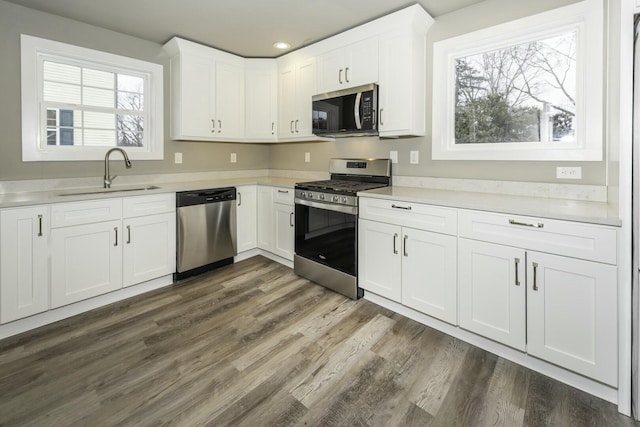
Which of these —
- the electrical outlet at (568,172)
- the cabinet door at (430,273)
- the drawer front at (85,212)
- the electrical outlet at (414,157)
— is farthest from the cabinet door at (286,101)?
the electrical outlet at (568,172)

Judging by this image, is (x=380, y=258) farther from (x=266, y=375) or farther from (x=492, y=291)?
(x=266, y=375)

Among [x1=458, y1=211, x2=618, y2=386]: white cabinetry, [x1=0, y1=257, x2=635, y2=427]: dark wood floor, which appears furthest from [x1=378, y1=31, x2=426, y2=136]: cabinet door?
[x1=0, y1=257, x2=635, y2=427]: dark wood floor

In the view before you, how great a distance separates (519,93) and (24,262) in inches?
142

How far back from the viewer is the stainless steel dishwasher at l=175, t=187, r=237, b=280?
3059 mm

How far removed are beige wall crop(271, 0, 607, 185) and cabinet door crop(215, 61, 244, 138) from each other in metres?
1.18

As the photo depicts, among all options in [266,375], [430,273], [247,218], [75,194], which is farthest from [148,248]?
[430,273]

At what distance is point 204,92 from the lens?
3.46 m

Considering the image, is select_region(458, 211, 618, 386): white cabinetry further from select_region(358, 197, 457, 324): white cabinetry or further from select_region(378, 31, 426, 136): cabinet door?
select_region(378, 31, 426, 136): cabinet door

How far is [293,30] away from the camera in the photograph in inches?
120

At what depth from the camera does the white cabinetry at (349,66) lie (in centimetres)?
283

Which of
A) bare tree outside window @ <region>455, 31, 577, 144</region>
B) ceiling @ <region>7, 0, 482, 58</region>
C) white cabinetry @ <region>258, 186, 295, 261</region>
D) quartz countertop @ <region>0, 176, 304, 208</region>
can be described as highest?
ceiling @ <region>7, 0, 482, 58</region>

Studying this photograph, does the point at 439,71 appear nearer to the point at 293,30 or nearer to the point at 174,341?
the point at 293,30

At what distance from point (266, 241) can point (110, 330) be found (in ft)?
→ 5.72

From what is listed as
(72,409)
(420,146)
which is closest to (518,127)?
→ (420,146)
